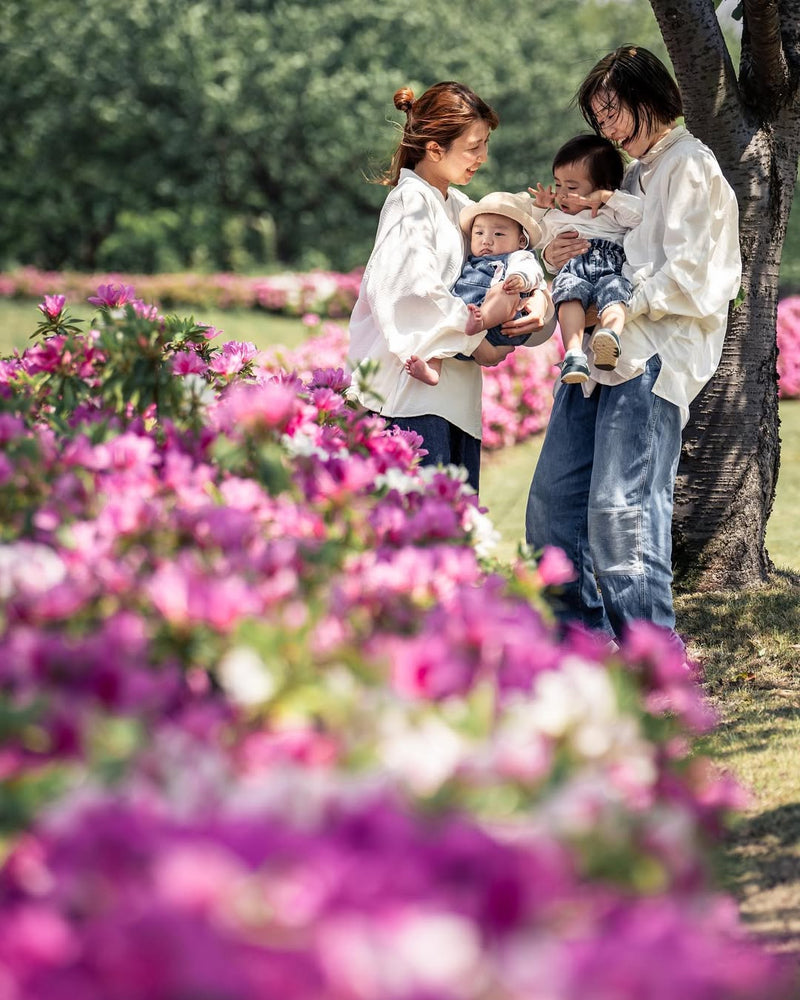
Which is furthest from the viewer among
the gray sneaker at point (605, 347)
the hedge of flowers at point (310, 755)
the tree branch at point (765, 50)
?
the tree branch at point (765, 50)

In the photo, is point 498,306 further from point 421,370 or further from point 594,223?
point 594,223

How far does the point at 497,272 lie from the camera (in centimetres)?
379

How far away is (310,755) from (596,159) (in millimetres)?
2806

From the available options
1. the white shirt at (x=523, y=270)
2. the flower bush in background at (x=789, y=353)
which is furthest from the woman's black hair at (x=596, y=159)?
the flower bush in background at (x=789, y=353)

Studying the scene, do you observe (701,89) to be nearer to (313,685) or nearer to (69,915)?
(313,685)

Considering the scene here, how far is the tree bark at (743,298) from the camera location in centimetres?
473

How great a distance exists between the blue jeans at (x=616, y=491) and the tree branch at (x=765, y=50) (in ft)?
5.70

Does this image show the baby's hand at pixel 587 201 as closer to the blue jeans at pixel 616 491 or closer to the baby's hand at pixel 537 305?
the baby's hand at pixel 537 305

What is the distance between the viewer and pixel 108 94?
31.4m

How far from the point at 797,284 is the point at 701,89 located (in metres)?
20.6

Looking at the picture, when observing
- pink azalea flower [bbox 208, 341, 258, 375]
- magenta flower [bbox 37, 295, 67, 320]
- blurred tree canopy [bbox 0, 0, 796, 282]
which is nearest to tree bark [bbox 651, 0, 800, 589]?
pink azalea flower [bbox 208, 341, 258, 375]

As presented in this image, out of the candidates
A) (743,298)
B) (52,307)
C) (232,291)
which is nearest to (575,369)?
(52,307)

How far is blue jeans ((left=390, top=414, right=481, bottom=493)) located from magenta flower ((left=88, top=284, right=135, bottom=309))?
0.88 meters

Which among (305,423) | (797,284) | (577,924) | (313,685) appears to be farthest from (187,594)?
(797,284)
